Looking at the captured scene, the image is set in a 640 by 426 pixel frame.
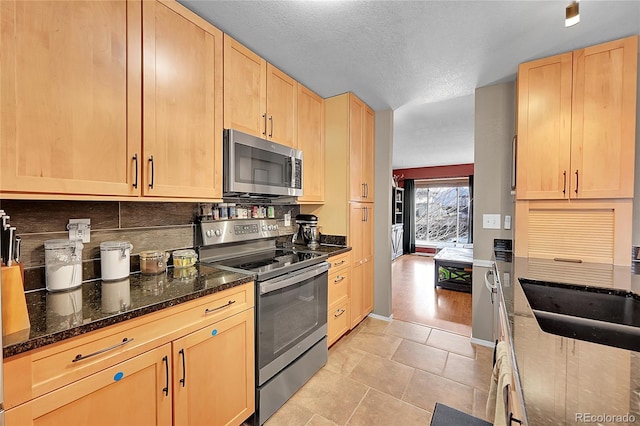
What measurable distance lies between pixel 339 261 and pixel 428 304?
193cm

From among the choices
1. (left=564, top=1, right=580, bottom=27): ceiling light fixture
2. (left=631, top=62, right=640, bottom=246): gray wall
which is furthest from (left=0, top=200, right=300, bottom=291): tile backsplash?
(left=631, top=62, right=640, bottom=246): gray wall

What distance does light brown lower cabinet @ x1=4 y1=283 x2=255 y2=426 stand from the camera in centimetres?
83

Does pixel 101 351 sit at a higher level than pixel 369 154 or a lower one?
lower

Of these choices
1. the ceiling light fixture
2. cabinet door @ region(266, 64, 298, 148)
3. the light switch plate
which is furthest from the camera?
the light switch plate

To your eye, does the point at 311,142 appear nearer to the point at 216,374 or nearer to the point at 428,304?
the point at 216,374

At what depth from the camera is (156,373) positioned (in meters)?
1.10

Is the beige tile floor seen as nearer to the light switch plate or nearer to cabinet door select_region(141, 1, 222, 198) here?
the light switch plate

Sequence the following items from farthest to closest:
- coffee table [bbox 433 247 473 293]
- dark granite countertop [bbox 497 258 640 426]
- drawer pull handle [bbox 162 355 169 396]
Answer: coffee table [bbox 433 247 473 293] < drawer pull handle [bbox 162 355 169 396] < dark granite countertop [bbox 497 258 640 426]

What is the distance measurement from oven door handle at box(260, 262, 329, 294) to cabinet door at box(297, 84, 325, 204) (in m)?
0.71

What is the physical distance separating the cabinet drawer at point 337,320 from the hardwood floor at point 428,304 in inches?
34.7

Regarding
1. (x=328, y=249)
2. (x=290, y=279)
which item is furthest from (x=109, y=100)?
A: (x=328, y=249)

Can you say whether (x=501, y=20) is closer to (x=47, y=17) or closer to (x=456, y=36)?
(x=456, y=36)

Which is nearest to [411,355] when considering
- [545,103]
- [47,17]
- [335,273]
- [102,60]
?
[335,273]

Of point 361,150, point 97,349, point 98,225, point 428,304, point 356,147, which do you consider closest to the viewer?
point 97,349
